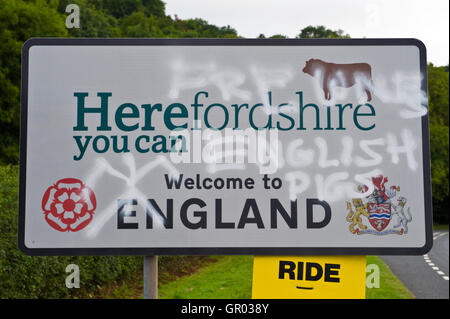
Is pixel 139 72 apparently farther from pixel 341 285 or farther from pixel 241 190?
pixel 341 285

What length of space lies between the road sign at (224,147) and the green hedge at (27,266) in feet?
9.71

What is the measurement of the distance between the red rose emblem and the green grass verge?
14.5 feet

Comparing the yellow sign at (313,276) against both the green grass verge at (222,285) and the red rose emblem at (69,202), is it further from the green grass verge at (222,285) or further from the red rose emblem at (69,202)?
the green grass verge at (222,285)

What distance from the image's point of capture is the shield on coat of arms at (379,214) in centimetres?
258

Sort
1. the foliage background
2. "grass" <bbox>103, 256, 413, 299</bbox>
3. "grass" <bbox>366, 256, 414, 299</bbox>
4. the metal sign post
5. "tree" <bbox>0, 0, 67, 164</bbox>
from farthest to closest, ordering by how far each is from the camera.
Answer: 1. "tree" <bbox>0, 0, 67, 164</bbox>
2. "grass" <bbox>366, 256, 414, 299</bbox>
3. "grass" <bbox>103, 256, 413, 299</bbox>
4. the foliage background
5. the metal sign post

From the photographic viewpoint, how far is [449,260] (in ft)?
50.8

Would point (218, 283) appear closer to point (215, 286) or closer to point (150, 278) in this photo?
point (215, 286)

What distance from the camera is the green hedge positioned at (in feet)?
16.9

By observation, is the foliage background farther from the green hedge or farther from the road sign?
the road sign

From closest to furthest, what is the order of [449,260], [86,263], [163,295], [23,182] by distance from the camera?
[23,182] < [86,263] < [163,295] < [449,260]

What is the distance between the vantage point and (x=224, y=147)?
8.59ft

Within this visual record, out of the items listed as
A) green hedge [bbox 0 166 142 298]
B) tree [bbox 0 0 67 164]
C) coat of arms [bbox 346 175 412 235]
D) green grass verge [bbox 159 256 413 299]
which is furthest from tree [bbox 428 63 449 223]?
coat of arms [bbox 346 175 412 235]

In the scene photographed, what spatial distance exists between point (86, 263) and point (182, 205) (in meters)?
4.47

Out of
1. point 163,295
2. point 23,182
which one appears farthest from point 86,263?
point 23,182
